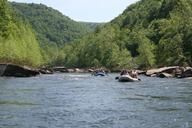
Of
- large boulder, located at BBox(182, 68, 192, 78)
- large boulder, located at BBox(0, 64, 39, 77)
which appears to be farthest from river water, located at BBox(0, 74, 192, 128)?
large boulder, located at BBox(0, 64, 39, 77)

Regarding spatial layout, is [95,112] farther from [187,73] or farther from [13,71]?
[13,71]

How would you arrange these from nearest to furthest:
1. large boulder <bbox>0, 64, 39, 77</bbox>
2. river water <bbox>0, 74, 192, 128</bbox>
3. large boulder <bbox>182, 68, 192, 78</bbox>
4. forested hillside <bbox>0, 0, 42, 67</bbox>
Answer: river water <bbox>0, 74, 192, 128</bbox>
large boulder <bbox>182, 68, 192, 78</bbox>
large boulder <bbox>0, 64, 39, 77</bbox>
forested hillside <bbox>0, 0, 42, 67</bbox>

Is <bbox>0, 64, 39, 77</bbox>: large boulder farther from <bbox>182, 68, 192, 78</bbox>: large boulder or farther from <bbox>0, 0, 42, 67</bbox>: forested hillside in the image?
<bbox>182, 68, 192, 78</bbox>: large boulder

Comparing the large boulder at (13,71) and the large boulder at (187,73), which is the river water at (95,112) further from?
the large boulder at (13,71)

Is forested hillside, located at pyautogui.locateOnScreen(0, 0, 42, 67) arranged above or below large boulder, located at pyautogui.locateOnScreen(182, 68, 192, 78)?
above

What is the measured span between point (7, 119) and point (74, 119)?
4.93m

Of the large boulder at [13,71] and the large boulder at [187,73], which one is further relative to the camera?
the large boulder at [13,71]

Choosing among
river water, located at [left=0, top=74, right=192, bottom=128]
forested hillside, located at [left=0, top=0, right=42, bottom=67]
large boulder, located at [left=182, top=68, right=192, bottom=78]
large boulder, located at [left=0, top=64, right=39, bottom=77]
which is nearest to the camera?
river water, located at [left=0, top=74, right=192, bottom=128]

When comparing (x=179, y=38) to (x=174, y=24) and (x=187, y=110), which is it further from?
(x=187, y=110)

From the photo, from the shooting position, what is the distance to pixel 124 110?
42469 mm

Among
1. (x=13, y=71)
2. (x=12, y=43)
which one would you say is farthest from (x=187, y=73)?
(x=12, y=43)

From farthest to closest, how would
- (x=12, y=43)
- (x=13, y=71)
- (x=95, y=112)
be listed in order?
(x=12, y=43) < (x=13, y=71) < (x=95, y=112)

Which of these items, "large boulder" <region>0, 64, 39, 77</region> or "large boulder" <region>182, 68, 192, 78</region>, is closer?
"large boulder" <region>182, 68, 192, 78</region>

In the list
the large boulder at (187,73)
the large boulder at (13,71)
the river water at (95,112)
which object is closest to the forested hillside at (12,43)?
the large boulder at (13,71)
